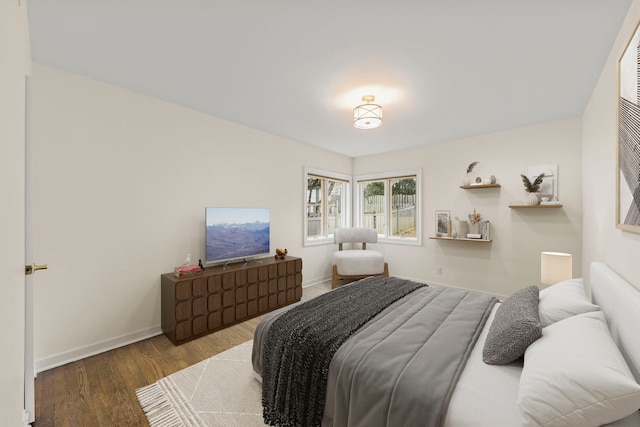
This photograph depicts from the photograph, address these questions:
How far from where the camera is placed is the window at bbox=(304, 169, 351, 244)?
477cm

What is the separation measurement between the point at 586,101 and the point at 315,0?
3173 mm

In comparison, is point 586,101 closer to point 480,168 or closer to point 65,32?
point 480,168

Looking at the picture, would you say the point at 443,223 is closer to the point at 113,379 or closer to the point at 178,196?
the point at 178,196

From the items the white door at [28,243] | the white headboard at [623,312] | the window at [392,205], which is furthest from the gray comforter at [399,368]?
the window at [392,205]

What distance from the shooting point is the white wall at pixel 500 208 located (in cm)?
335

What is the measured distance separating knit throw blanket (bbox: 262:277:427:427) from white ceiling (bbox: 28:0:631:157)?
1.95 metres

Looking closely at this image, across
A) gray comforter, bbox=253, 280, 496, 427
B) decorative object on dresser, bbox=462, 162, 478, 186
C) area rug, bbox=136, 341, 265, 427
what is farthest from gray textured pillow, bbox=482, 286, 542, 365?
decorative object on dresser, bbox=462, 162, 478, 186

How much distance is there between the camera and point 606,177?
202 centimetres

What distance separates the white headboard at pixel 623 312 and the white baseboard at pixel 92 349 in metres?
3.53

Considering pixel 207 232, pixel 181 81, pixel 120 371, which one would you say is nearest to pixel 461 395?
pixel 120 371

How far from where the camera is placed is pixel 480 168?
400 cm

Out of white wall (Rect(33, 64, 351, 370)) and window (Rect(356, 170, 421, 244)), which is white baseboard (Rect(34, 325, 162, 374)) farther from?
window (Rect(356, 170, 421, 244))


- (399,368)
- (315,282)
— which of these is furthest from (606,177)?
(315,282)

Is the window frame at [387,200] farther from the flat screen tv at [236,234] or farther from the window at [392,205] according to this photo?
the flat screen tv at [236,234]
